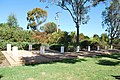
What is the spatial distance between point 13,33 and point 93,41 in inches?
485

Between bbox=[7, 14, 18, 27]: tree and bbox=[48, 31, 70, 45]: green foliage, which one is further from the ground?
bbox=[7, 14, 18, 27]: tree

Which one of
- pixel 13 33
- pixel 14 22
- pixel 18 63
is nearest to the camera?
pixel 18 63

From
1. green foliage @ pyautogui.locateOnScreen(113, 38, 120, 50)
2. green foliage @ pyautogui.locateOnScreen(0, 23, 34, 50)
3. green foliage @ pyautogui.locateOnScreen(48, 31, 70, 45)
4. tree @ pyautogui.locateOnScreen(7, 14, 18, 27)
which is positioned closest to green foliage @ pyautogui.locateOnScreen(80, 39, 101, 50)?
green foliage @ pyautogui.locateOnScreen(48, 31, 70, 45)

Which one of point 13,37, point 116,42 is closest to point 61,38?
point 13,37

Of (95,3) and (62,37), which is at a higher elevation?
(95,3)

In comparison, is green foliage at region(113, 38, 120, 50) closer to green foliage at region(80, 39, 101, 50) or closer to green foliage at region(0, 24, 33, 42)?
green foliage at region(80, 39, 101, 50)

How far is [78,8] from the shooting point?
23.9 meters

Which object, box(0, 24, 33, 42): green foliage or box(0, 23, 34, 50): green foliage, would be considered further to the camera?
box(0, 24, 33, 42): green foliage

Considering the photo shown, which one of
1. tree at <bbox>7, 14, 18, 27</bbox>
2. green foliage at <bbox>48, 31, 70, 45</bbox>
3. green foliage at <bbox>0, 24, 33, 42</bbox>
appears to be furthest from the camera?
tree at <bbox>7, 14, 18, 27</bbox>

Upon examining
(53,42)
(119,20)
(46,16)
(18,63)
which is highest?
(46,16)

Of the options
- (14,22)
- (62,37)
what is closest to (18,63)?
(62,37)

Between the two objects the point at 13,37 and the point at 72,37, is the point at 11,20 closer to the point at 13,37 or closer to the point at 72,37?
the point at 13,37

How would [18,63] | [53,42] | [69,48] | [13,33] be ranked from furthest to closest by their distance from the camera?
[53,42] → [13,33] → [69,48] → [18,63]

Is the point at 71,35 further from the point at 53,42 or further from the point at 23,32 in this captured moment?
the point at 23,32
